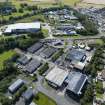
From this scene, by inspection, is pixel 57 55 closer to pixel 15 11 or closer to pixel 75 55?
pixel 75 55

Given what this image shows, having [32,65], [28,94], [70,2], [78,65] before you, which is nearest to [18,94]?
[28,94]

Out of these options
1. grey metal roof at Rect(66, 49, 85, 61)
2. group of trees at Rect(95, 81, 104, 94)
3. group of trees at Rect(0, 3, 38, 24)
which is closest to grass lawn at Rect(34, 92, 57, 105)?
group of trees at Rect(95, 81, 104, 94)

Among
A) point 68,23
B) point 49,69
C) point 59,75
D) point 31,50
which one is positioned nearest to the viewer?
point 59,75

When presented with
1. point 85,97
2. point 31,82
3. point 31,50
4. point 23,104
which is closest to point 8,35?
point 31,50

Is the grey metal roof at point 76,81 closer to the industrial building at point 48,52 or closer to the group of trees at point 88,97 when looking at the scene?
the group of trees at point 88,97

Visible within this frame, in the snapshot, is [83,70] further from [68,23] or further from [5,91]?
[68,23]

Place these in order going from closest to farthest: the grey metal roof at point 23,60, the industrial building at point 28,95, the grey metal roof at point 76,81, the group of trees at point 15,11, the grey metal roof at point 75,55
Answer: the industrial building at point 28,95
the grey metal roof at point 76,81
the grey metal roof at point 23,60
the grey metal roof at point 75,55
the group of trees at point 15,11

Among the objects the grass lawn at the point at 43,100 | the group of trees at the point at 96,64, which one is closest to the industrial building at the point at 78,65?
the group of trees at the point at 96,64
